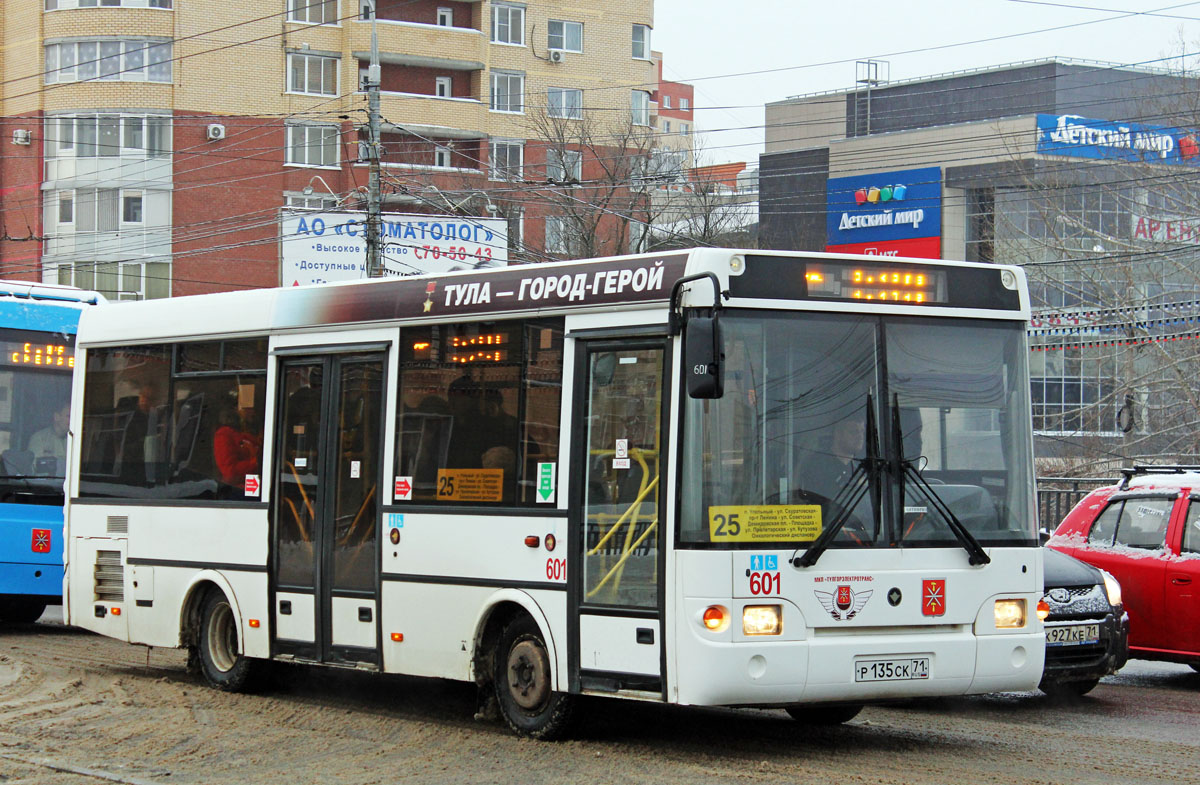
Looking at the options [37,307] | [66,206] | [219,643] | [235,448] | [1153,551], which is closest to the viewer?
[235,448]

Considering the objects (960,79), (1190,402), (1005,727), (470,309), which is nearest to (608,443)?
(470,309)

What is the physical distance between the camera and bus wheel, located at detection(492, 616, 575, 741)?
941 centimetres

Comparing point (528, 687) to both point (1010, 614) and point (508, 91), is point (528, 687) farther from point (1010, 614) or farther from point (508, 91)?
point (508, 91)

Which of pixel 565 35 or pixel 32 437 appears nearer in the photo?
pixel 32 437

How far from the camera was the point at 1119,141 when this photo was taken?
165ft

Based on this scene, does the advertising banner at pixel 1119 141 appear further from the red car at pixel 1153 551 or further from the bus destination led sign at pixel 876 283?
the bus destination led sign at pixel 876 283

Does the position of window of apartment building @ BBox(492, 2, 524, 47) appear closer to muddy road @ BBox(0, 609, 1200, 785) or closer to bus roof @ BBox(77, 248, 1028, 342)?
bus roof @ BBox(77, 248, 1028, 342)

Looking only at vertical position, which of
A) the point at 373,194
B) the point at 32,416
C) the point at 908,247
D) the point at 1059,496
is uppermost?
the point at 908,247

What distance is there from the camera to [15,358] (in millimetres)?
16594

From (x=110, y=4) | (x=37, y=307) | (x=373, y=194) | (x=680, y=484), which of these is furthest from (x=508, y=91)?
(x=680, y=484)

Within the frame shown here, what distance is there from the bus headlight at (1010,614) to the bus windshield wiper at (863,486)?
936mm

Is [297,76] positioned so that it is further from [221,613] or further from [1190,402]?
[221,613]

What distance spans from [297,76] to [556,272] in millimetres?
52550

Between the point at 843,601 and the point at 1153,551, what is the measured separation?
16.7 ft
